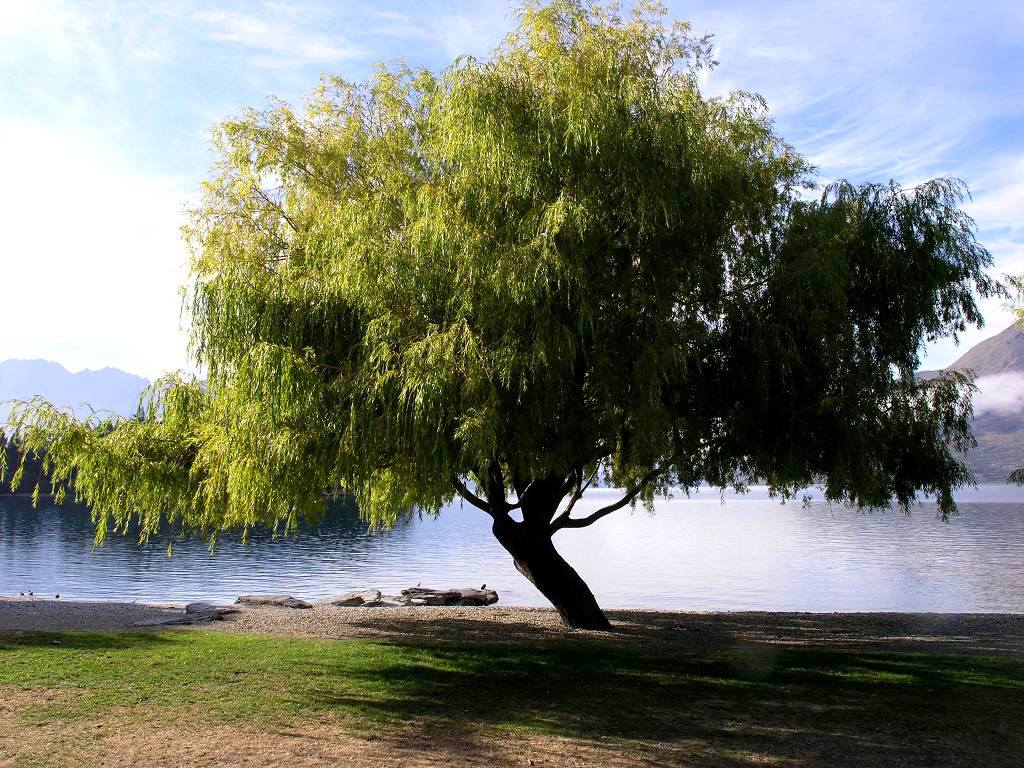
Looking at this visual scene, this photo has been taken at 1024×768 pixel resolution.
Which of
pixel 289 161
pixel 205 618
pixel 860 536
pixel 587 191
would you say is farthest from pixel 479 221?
pixel 860 536

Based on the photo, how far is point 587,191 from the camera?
32.2 ft

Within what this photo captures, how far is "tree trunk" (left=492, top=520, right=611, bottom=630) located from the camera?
1439 cm

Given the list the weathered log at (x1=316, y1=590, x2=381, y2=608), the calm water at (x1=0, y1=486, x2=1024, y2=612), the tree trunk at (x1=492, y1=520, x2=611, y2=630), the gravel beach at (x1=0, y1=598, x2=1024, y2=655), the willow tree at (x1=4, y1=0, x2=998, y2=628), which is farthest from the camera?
the calm water at (x1=0, y1=486, x2=1024, y2=612)

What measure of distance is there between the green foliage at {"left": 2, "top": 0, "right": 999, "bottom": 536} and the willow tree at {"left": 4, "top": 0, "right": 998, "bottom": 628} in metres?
0.04

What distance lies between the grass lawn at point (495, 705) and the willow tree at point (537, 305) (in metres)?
2.11

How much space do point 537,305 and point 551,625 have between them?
26.5 ft

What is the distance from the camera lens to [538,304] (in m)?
9.30

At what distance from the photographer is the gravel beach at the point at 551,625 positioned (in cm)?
1416

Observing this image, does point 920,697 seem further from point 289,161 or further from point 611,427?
point 289,161

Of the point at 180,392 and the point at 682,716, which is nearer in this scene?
the point at 682,716

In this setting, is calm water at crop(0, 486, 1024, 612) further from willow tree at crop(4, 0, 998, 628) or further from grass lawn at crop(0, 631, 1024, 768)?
willow tree at crop(4, 0, 998, 628)

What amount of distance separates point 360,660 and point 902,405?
28.4 ft

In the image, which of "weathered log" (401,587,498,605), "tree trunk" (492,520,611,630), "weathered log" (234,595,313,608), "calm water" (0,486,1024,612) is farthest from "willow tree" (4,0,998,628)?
"calm water" (0,486,1024,612)

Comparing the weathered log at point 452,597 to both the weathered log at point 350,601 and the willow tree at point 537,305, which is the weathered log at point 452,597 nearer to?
the weathered log at point 350,601
